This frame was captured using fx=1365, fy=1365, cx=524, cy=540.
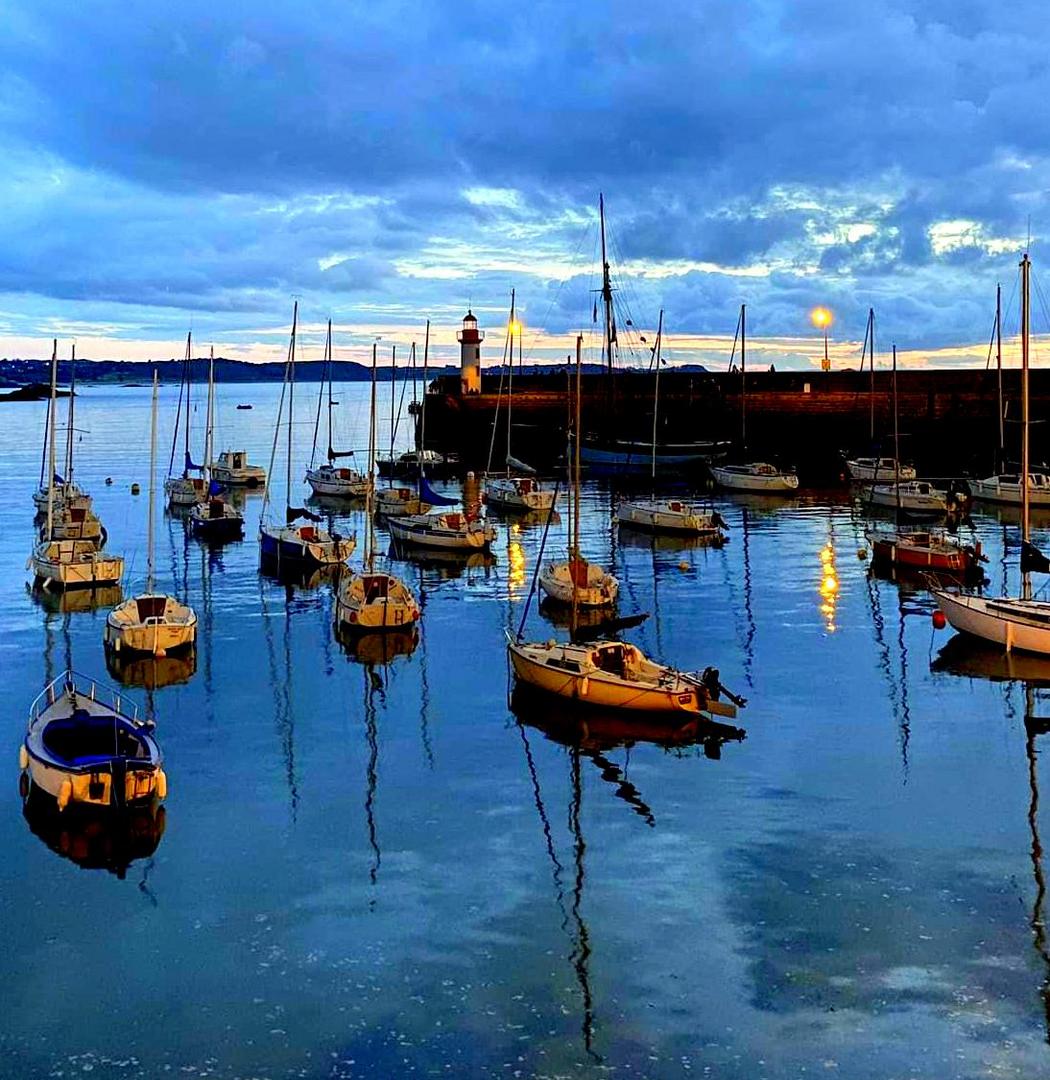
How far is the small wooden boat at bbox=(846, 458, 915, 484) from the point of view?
88188 mm

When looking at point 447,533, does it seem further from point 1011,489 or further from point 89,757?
point 89,757

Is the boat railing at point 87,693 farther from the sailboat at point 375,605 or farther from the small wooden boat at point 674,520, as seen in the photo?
the small wooden boat at point 674,520

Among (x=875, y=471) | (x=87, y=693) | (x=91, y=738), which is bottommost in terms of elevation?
(x=91, y=738)

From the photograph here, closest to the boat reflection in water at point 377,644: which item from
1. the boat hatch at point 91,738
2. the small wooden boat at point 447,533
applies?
the boat hatch at point 91,738

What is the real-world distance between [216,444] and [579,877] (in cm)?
15898

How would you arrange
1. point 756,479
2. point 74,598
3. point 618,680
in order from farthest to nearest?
point 756,479
point 74,598
point 618,680

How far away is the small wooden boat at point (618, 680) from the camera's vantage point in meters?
31.8

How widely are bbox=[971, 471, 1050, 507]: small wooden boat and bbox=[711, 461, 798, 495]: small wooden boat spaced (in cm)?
1249

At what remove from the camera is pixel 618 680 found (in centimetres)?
3247

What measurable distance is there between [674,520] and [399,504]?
51.8ft

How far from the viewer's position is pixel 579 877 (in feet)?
74.4

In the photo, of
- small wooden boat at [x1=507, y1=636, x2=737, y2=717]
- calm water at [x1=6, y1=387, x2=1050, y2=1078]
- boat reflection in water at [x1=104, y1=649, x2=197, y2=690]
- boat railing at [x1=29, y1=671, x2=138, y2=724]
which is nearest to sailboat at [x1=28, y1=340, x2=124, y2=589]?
calm water at [x1=6, y1=387, x2=1050, y2=1078]

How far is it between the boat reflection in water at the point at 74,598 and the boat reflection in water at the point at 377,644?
10.7 m

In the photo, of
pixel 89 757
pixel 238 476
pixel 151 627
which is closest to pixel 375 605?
pixel 151 627
